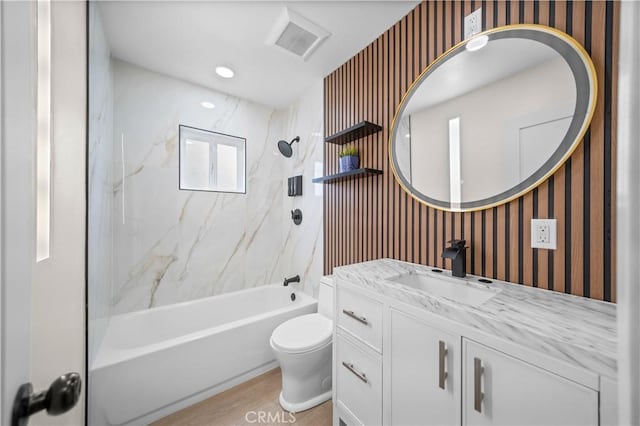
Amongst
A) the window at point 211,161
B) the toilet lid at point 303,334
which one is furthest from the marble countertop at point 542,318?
the window at point 211,161

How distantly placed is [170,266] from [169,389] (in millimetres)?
1068

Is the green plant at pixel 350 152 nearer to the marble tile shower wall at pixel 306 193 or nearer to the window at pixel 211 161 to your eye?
the marble tile shower wall at pixel 306 193

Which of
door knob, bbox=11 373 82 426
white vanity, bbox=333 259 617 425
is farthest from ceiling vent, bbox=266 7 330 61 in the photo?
door knob, bbox=11 373 82 426

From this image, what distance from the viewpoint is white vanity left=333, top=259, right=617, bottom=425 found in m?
0.66

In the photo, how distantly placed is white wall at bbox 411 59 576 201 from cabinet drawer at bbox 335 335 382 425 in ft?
3.19

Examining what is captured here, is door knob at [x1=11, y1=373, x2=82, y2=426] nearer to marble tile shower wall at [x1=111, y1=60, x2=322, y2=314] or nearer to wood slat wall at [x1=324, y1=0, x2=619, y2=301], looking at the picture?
wood slat wall at [x1=324, y1=0, x2=619, y2=301]

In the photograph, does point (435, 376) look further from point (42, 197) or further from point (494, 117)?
point (42, 197)

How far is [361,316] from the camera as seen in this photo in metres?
1.27

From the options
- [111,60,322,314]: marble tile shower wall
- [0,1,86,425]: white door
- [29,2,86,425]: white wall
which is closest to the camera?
[0,1,86,425]: white door

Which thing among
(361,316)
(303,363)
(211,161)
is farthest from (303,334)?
(211,161)

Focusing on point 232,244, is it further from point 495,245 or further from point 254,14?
point 495,245

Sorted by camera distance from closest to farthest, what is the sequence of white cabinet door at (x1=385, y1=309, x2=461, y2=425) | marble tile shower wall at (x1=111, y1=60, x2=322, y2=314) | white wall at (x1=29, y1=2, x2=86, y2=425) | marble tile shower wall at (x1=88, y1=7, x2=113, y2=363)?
white wall at (x1=29, y1=2, x2=86, y2=425) → white cabinet door at (x1=385, y1=309, x2=461, y2=425) → marble tile shower wall at (x1=88, y1=7, x2=113, y2=363) → marble tile shower wall at (x1=111, y1=60, x2=322, y2=314)

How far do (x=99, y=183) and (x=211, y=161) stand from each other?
1117mm

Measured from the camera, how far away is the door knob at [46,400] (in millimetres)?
388
